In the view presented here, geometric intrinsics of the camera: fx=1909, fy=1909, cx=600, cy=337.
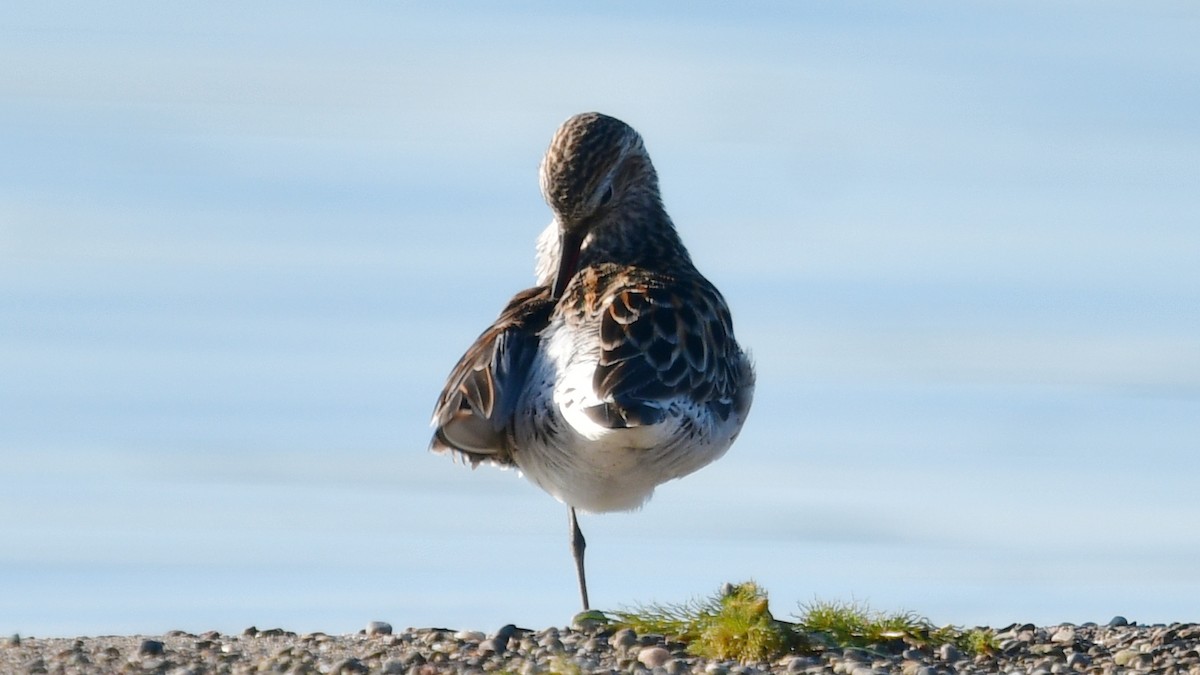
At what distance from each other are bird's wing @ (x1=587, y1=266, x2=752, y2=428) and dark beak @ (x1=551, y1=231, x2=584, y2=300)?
1.46 ft

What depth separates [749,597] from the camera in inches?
364

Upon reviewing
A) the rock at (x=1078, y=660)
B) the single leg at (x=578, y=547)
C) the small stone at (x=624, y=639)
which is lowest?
the rock at (x=1078, y=660)

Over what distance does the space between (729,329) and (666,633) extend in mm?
2490

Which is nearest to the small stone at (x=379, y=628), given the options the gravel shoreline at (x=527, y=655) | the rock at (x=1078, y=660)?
the gravel shoreline at (x=527, y=655)

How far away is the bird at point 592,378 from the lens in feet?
32.5

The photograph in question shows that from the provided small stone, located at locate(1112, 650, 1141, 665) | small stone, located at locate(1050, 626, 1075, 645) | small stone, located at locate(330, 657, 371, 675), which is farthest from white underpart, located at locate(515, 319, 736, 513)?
small stone, located at locate(1112, 650, 1141, 665)

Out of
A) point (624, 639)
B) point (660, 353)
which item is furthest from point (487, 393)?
point (624, 639)

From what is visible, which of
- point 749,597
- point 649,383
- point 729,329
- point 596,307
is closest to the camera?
point 749,597

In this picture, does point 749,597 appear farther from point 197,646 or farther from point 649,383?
point 197,646

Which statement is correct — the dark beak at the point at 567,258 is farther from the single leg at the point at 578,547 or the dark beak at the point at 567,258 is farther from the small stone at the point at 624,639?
the small stone at the point at 624,639

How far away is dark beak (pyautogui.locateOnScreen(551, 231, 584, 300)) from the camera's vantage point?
11406 mm

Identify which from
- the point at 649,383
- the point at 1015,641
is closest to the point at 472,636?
the point at 649,383

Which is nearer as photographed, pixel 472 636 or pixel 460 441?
pixel 472 636

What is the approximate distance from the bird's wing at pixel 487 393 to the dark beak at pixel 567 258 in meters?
0.51
